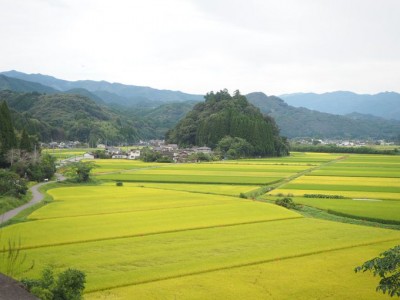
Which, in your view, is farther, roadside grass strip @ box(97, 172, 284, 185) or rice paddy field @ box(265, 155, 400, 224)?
roadside grass strip @ box(97, 172, 284, 185)

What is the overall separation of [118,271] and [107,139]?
121056 millimetres

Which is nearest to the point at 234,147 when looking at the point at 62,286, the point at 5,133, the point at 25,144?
the point at 25,144

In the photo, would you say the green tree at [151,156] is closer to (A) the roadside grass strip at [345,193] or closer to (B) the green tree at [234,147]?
(B) the green tree at [234,147]

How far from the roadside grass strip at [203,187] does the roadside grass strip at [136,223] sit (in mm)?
8092

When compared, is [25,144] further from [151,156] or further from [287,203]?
[287,203]

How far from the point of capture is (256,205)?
96.6ft

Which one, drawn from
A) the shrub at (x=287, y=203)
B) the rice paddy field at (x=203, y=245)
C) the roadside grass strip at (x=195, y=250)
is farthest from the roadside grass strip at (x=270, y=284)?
the shrub at (x=287, y=203)

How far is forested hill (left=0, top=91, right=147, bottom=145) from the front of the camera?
124 metres

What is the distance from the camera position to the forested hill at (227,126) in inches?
3593

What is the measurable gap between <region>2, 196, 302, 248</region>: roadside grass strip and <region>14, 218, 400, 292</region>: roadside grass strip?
3.42 feet

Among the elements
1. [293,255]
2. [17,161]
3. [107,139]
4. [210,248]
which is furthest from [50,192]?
[107,139]

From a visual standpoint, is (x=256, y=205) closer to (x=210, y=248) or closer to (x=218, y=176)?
(x=210, y=248)

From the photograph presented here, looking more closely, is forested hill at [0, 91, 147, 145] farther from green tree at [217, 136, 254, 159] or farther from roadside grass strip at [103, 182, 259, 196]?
roadside grass strip at [103, 182, 259, 196]

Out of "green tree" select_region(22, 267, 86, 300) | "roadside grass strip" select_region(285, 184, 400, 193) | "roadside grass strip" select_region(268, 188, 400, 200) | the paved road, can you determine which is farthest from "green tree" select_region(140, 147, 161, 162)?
"green tree" select_region(22, 267, 86, 300)
